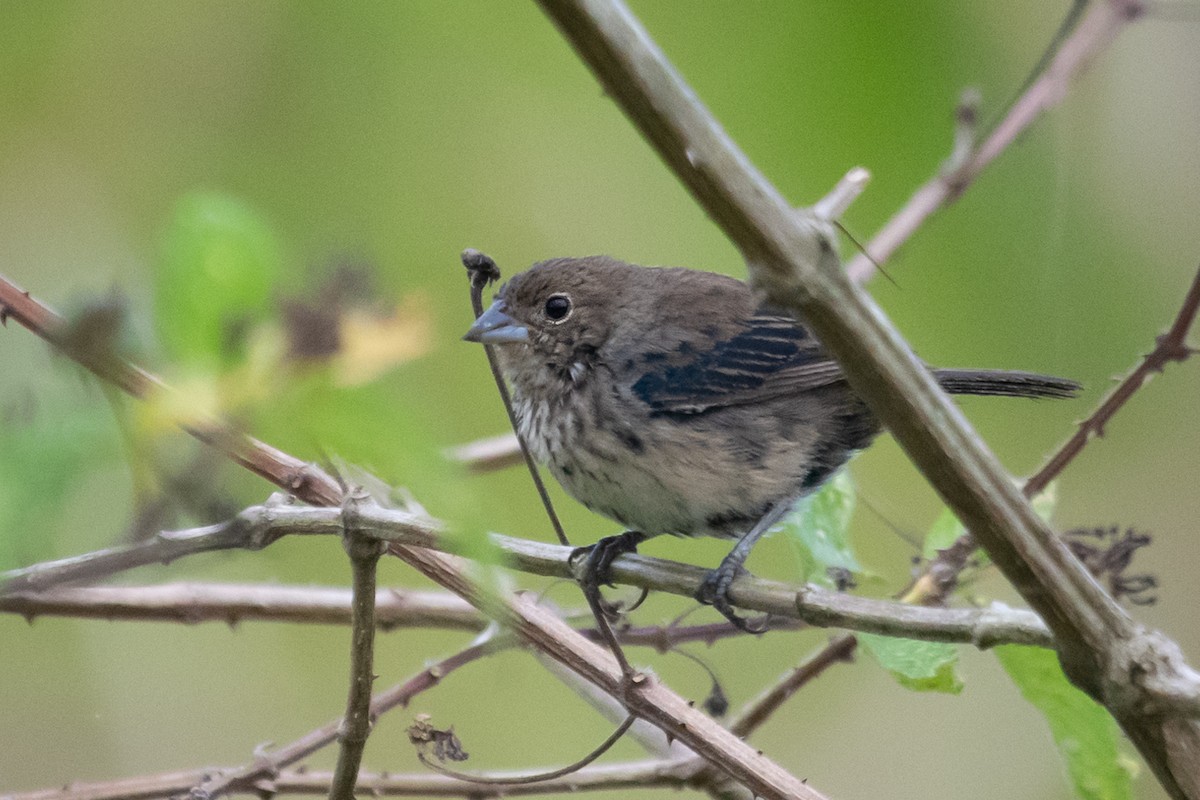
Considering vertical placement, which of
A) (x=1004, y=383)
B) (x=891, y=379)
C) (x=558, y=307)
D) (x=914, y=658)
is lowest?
(x=914, y=658)

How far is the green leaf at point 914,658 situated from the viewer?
1.93 m

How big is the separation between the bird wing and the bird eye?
386 mm

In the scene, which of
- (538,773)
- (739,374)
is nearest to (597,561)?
(538,773)

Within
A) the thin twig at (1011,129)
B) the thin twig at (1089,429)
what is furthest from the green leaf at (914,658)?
the thin twig at (1011,129)

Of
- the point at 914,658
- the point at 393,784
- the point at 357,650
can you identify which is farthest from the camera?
the point at 393,784

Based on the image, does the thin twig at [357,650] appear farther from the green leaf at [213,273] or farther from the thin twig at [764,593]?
the green leaf at [213,273]

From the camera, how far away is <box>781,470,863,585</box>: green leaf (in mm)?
2426

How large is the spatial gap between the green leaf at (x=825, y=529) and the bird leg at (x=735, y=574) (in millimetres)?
133

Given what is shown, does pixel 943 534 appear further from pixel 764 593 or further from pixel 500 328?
pixel 500 328

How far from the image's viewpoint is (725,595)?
191 cm

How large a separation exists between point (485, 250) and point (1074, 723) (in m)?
1.43

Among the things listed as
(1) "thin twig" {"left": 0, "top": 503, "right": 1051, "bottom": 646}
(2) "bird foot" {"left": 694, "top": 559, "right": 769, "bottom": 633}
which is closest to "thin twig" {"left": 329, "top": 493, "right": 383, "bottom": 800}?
(1) "thin twig" {"left": 0, "top": 503, "right": 1051, "bottom": 646}

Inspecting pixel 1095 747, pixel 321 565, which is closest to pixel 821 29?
pixel 1095 747

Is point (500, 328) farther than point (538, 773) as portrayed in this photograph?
Yes
